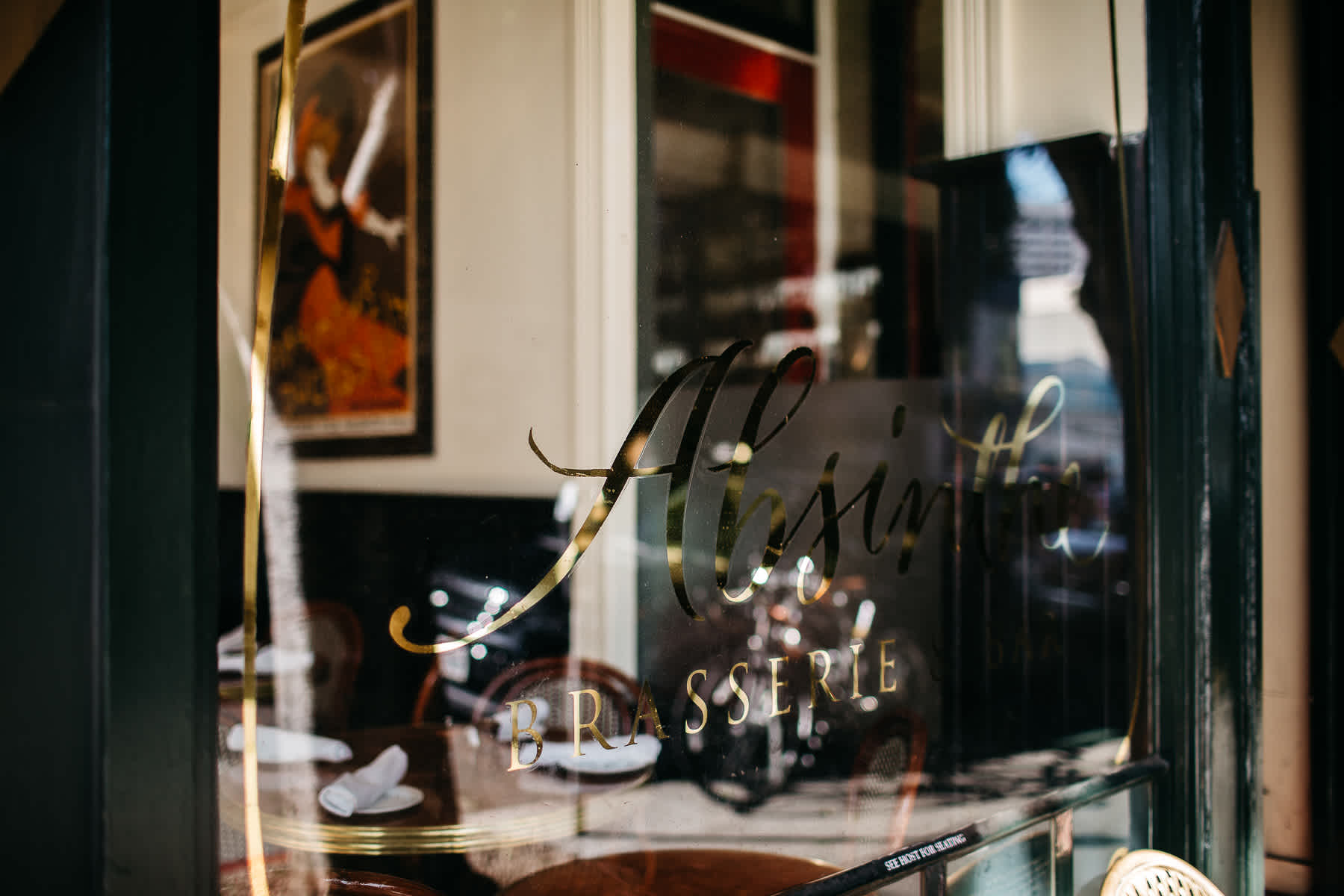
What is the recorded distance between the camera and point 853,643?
66.2 inches

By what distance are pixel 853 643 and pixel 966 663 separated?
0.33 meters

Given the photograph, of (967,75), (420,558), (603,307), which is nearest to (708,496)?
(603,307)

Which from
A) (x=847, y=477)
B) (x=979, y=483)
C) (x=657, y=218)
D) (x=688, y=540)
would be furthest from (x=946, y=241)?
(x=688, y=540)

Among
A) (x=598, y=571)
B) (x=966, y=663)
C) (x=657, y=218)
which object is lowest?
(x=966, y=663)

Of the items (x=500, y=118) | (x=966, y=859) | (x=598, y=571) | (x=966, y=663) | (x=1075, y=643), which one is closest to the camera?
(x=598, y=571)

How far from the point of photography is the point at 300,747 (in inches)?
70.6

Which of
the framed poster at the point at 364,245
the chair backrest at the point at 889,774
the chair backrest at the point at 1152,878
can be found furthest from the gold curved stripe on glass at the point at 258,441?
the chair backrest at the point at 1152,878

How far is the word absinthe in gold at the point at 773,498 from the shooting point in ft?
4.49

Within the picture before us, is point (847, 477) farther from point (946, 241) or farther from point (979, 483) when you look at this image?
point (946, 241)

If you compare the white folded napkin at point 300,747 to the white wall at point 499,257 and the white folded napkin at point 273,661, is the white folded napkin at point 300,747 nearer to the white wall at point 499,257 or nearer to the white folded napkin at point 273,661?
the white folded napkin at point 273,661

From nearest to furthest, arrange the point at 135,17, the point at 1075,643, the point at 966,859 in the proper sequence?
1. the point at 135,17
2. the point at 966,859
3. the point at 1075,643

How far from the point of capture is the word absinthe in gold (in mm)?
1367

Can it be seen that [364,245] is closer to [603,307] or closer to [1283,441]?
[603,307]

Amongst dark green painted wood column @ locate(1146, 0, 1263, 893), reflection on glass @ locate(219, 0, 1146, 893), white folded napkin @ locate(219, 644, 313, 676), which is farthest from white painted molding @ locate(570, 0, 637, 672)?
dark green painted wood column @ locate(1146, 0, 1263, 893)
